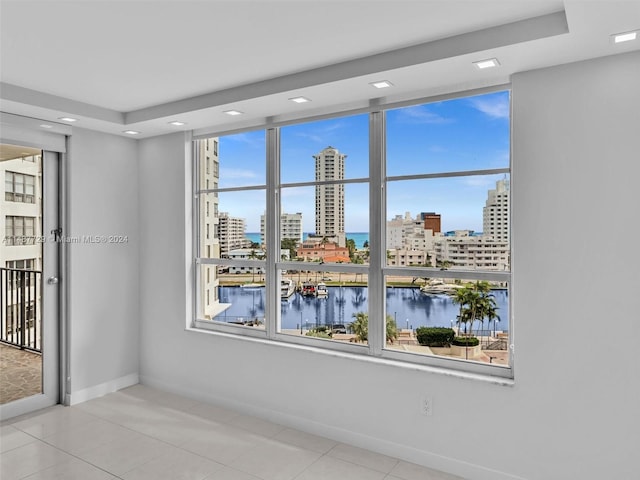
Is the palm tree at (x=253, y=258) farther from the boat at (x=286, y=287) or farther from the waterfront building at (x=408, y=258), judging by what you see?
the waterfront building at (x=408, y=258)

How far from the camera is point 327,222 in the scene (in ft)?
11.2

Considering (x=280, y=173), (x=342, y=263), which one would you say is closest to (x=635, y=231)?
(x=342, y=263)

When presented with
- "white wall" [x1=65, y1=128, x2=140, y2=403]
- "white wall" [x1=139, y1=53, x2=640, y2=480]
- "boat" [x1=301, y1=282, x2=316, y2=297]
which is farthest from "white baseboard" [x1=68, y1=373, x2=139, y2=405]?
"white wall" [x1=139, y1=53, x2=640, y2=480]

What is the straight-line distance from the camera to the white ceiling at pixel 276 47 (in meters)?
2.02

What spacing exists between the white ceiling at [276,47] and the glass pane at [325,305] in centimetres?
130

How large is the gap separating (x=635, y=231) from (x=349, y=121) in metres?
1.95

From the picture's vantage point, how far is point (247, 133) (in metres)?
3.85

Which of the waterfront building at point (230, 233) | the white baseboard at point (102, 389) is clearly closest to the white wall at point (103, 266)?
the white baseboard at point (102, 389)

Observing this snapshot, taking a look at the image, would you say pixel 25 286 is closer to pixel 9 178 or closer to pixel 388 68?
pixel 9 178

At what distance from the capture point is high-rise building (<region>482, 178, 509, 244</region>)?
8.92ft

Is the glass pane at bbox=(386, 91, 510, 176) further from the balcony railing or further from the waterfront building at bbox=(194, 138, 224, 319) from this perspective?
→ the balcony railing

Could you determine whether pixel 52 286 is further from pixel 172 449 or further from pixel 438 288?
pixel 438 288

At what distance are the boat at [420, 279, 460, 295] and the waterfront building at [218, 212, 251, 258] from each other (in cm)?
163

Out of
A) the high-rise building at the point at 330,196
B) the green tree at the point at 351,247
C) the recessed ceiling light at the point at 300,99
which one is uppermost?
the recessed ceiling light at the point at 300,99
